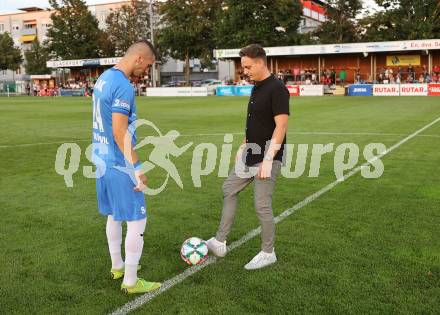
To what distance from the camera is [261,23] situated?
206 feet

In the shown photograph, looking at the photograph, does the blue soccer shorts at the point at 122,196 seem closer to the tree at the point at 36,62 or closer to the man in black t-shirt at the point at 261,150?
the man in black t-shirt at the point at 261,150

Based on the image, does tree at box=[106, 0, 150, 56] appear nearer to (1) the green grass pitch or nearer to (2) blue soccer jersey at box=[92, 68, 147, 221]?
(1) the green grass pitch

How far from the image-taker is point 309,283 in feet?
14.9

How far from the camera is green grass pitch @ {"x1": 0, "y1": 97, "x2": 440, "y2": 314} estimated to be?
13.9 feet

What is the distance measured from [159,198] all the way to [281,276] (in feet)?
11.3

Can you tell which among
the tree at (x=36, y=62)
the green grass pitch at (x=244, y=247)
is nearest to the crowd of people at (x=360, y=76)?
the green grass pitch at (x=244, y=247)

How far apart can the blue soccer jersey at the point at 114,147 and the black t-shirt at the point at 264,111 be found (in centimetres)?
117

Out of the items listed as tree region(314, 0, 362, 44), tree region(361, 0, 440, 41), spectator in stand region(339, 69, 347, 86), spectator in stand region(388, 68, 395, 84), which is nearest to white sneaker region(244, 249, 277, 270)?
spectator in stand region(388, 68, 395, 84)

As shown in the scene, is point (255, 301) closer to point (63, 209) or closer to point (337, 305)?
point (337, 305)

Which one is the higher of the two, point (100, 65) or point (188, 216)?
point (100, 65)

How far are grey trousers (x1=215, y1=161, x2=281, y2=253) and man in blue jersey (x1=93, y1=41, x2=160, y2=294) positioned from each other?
110 cm

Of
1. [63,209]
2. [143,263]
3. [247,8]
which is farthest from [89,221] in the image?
[247,8]

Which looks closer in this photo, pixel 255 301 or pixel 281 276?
pixel 255 301

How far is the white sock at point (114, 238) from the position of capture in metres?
4.60
